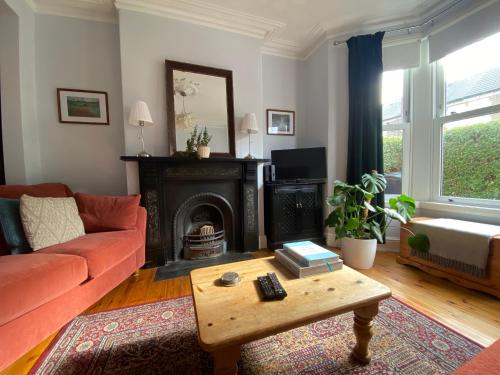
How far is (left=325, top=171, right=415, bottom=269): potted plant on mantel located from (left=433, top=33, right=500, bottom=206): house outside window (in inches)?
29.3

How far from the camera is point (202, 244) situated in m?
2.32

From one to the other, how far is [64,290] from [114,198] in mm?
899

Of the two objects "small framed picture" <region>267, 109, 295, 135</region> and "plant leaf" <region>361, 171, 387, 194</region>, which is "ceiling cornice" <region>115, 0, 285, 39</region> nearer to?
"small framed picture" <region>267, 109, 295, 135</region>

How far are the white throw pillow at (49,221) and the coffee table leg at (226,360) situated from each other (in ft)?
4.73

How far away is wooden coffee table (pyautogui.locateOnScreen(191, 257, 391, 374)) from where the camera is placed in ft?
2.29

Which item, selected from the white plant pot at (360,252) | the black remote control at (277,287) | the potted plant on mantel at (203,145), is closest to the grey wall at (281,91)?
the potted plant on mantel at (203,145)

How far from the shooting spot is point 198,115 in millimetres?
2396

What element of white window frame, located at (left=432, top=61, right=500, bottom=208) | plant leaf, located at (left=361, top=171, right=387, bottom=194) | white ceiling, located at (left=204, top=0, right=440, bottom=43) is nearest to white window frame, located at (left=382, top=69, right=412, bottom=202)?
white window frame, located at (left=432, top=61, right=500, bottom=208)

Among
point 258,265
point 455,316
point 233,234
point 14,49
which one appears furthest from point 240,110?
point 455,316

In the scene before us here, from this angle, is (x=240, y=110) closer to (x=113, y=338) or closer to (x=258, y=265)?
(x=258, y=265)

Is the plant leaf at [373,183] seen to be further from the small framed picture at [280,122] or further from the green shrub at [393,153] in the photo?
the small framed picture at [280,122]

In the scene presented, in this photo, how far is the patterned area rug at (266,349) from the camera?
1.00m

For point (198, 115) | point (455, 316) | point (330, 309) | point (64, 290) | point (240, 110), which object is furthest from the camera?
point (240, 110)

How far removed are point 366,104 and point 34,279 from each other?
10.6 ft
